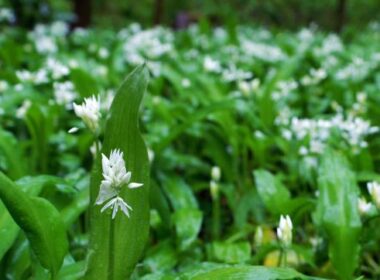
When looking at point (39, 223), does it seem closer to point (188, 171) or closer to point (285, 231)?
point (285, 231)

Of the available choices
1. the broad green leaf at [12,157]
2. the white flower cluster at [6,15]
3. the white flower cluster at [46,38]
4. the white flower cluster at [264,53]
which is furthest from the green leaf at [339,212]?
the white flower cluster at [6,15]

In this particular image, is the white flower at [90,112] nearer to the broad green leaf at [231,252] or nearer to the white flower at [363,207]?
the broad green leaf at [231,252]

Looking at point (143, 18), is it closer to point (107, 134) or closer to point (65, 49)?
point (65, 49)

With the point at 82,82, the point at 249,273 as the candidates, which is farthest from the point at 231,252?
the point at 82,82

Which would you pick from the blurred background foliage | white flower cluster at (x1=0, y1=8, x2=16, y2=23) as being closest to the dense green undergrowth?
white flower cluster at (x1=0, y1=8, x2=16, y2=23)

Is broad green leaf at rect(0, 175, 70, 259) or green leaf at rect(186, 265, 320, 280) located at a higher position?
broad green leaf at rect(0, 175, 70, 259)

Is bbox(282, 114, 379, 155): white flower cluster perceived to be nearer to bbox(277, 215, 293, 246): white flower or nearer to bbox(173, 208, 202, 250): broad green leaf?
bbox(173, 208, 202, 250): broad green leaf
